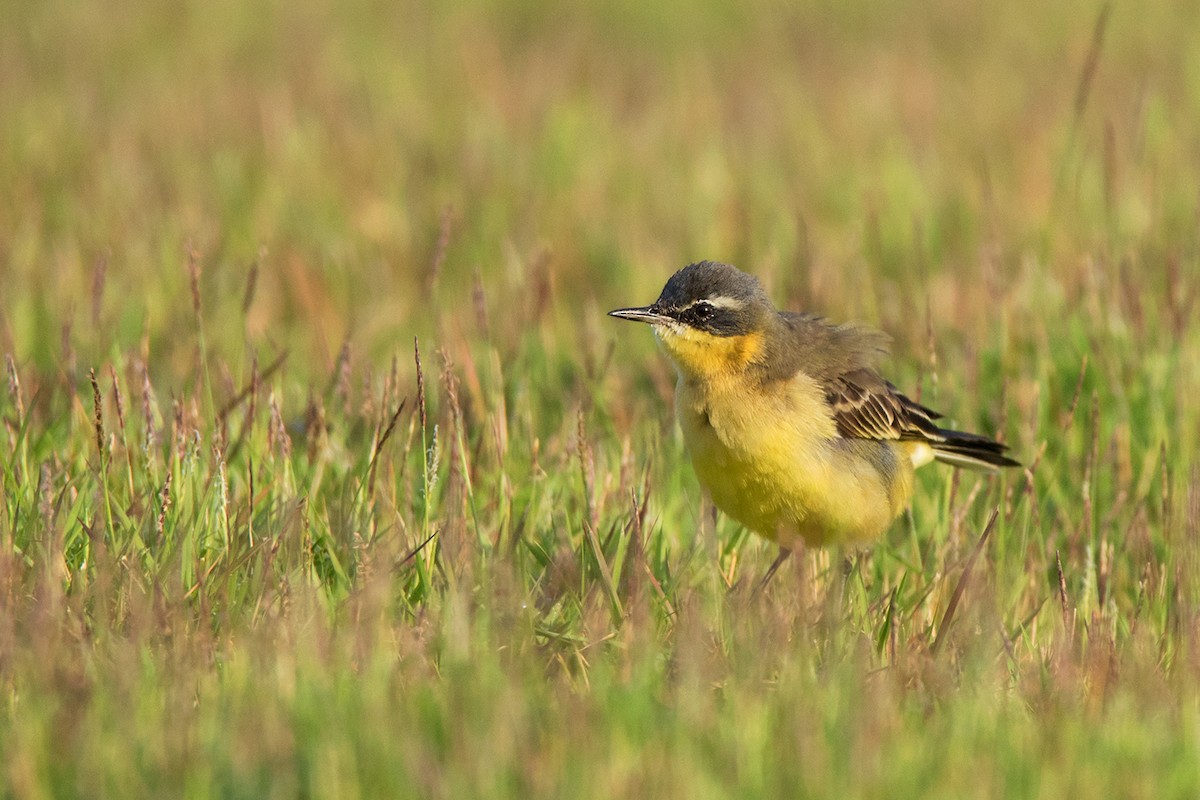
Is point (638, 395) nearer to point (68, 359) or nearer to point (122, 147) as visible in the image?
point (68, 359)

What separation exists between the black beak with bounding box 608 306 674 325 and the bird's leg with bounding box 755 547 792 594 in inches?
40.7

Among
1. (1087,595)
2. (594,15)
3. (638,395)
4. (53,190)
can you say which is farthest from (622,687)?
(594,15)

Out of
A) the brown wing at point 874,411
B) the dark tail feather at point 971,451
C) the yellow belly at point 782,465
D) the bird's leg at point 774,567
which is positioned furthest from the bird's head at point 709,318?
the dark tail feather at point 971,451

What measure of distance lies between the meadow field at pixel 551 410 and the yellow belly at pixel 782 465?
7.4 inches

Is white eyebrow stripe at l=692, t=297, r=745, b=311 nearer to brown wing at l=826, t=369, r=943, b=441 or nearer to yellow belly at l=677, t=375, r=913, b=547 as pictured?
yellow belly at l=677, t=375, r=913, b=547

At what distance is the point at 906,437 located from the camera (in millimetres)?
6809

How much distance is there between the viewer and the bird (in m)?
6.00

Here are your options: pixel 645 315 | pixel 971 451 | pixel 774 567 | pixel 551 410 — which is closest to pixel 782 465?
pixel 774 567

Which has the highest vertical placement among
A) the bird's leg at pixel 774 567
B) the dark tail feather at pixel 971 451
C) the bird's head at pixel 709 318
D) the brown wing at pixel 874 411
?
the bird's head at pixel 709 318

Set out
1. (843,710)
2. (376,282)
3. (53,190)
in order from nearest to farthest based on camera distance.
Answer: (843,710)
(376,282)
(53,190)

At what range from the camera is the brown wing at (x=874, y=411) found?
652 centimetres

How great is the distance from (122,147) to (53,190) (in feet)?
2.95

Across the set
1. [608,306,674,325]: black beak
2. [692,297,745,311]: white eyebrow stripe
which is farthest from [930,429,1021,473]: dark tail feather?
[608,306,674,325]: black beak

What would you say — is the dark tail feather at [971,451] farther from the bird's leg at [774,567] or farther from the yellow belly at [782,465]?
the bird's leg at [774,567]
